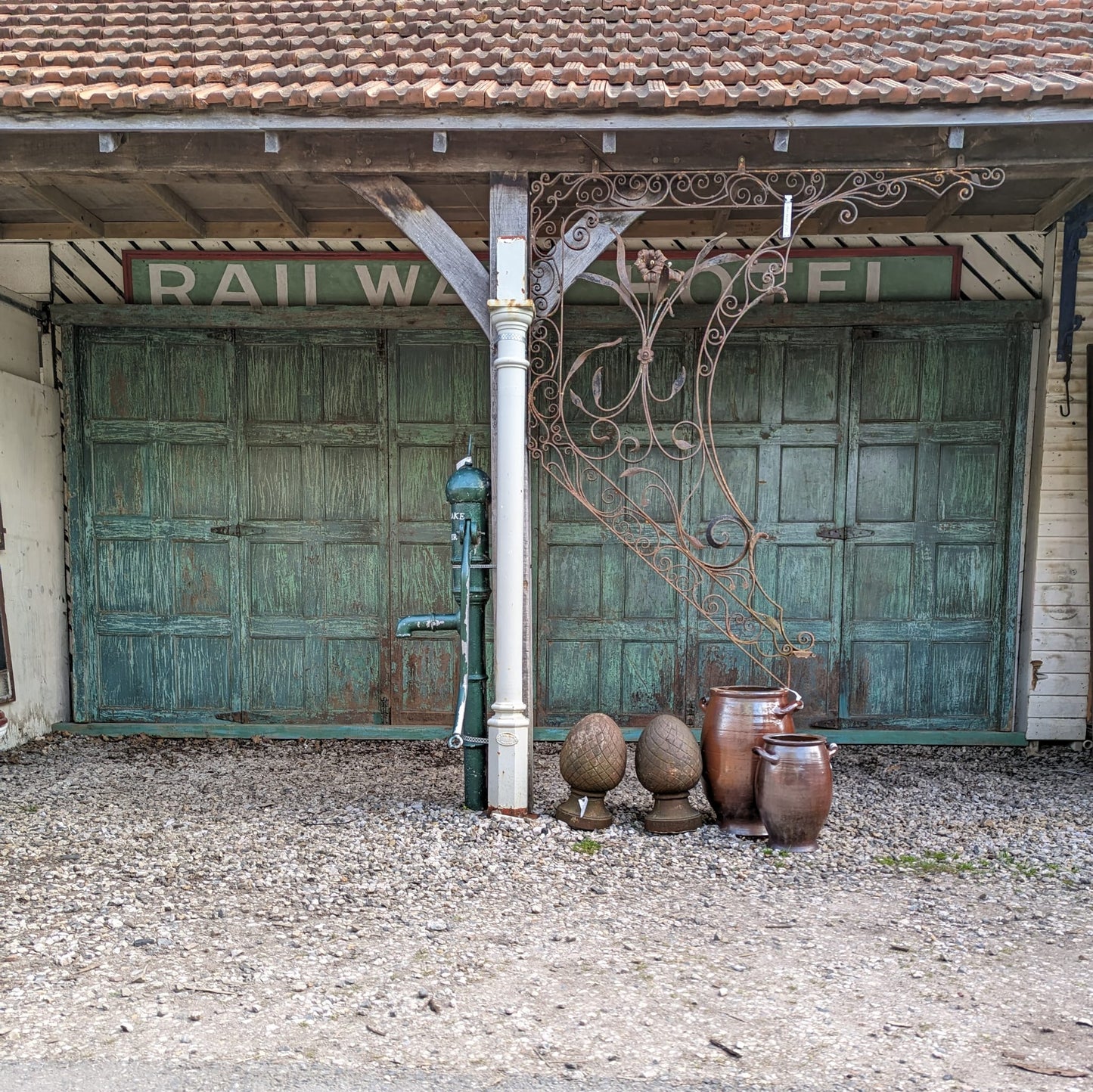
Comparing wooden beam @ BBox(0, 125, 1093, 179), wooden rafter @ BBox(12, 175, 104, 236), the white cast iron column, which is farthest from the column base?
wooden rafter @ BBox(12, 175, 104, 236)

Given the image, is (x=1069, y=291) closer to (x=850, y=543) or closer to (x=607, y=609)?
(x=850, y=543)

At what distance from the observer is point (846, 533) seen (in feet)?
18.5

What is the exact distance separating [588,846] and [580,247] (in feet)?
8.63

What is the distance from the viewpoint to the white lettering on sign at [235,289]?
5.68 metres

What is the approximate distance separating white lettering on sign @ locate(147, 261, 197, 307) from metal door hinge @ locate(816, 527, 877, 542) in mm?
4318

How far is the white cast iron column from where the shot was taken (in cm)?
396

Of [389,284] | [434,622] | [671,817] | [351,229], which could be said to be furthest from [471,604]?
[351,229]

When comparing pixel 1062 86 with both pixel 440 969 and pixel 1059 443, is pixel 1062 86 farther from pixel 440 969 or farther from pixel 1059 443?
pixel 440 969

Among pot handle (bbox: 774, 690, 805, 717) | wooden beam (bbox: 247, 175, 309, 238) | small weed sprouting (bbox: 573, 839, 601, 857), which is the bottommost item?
small weed sprouting (bbox: 573, 839, 601, 857)

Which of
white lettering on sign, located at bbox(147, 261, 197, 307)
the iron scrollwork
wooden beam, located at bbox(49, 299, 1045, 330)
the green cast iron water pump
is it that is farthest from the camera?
white lettering on sign, located at bbox(147, 261, 197, 307)

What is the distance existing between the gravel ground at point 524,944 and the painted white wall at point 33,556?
1.09 m

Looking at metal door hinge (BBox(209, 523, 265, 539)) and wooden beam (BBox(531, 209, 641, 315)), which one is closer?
wooden beam (BBox(531, 209, 641, 315))

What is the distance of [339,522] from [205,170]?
7.62ft

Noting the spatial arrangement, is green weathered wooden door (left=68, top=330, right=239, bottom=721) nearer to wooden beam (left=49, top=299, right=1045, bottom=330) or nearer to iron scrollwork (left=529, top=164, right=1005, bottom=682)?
wooden beam (left=49, top=299, right=1045, bottom=330)
